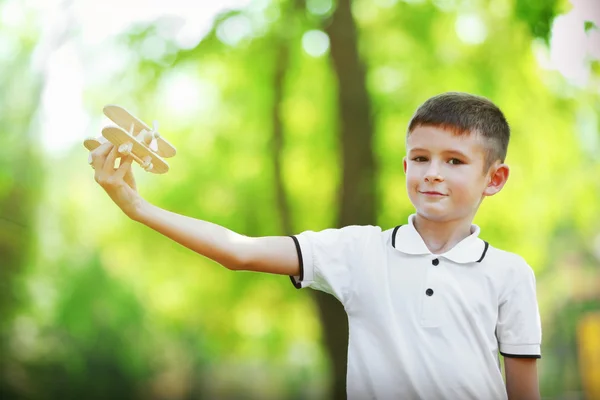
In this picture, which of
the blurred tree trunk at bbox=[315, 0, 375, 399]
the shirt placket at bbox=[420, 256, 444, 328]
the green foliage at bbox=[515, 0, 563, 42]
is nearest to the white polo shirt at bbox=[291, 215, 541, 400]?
the shirt placket at bbox=[420, 256, 444, 328]

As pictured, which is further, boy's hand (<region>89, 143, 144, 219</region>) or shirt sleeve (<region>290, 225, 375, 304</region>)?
shirt sleeve (<region>290, 225, 375, 304</region>)

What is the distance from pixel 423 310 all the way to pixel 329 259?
0.23 metres

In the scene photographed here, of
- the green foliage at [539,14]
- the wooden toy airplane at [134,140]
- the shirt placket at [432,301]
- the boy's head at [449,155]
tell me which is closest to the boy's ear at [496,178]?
the boy's head at [449,155]

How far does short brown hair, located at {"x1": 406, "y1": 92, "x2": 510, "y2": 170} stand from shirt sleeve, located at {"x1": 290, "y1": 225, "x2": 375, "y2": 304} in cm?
28

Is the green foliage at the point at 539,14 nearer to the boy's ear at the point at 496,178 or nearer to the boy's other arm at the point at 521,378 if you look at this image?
the boy's ear at the point at 496,178

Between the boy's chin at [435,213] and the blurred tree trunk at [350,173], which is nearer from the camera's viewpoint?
the boy's chin at [435,213]

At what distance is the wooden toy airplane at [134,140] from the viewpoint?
4.45 feet

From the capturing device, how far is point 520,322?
1.49 metres

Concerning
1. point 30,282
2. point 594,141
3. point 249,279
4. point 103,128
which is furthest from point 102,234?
point 103,128

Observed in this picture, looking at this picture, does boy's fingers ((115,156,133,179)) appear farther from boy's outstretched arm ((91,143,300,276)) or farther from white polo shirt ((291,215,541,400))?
white polo shirt ((291,215,541,400))

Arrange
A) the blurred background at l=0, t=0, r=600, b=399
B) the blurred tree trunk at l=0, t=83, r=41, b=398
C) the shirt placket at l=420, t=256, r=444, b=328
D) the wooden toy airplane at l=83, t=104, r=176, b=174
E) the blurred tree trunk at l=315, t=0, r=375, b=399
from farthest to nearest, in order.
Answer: the blurred tree trunk at l=0, t=83, r=41, b=398 < the blurred background at l=0, t=0, r=600, b=399 < the blurred tree trunk at l=315, t=0, r=375, b=399 < the shirt placket at l=420, t=256, r=444, b=328 < the wooden toy airplane at l=83, t=104, r=176, b=174

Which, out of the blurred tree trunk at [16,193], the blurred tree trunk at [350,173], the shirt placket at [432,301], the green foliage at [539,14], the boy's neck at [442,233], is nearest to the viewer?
the shirt placket at [432,301]

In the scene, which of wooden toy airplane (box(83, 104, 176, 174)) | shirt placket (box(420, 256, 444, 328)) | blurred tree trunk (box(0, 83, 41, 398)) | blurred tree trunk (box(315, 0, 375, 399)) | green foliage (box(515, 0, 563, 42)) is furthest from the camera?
blurred tree trunk (box(0, 83, 41, 398))

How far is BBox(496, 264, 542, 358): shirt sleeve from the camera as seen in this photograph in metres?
1.49
